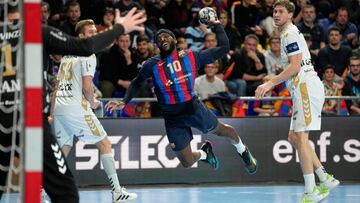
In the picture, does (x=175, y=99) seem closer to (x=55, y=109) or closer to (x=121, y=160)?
(x=55, y=109)

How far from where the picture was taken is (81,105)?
1095cm

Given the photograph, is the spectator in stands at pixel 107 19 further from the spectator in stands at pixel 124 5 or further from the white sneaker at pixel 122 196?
the white sneaker at pixel 122 196

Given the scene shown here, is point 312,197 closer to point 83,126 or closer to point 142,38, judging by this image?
point 83,126

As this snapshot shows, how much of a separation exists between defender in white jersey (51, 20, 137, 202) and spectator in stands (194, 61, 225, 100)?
403cm

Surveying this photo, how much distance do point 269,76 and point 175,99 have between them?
4570mm

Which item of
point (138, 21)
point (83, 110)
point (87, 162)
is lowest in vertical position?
point (87, 162)

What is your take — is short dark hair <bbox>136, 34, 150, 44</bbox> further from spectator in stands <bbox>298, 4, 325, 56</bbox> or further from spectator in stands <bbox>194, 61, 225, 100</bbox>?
spectator in stands <bbox>298, 4, 325, 56</bbox>

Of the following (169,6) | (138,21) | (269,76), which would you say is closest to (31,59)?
(138,21)

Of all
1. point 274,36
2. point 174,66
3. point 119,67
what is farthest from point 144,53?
point 174,66

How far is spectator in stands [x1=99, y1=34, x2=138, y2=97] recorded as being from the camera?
15078mm

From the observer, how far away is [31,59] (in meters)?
5.27

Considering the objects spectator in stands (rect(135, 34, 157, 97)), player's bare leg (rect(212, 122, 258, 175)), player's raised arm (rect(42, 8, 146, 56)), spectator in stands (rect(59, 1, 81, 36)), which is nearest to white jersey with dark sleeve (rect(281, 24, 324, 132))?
player's bare leg (rect(212, 122, 258, 175))

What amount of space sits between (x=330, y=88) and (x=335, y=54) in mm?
1534

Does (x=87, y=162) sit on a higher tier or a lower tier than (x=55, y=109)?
lower
